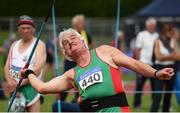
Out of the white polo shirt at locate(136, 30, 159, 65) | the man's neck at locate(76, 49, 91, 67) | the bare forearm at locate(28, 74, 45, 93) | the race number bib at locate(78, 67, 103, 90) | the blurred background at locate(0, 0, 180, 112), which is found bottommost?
the blurred background at locate(0, 0, 180, 112)

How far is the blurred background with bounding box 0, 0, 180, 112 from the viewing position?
1548 centimetres

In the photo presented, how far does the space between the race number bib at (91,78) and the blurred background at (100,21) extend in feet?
6.75

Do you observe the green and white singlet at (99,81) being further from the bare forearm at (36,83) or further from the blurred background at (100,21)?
the blurred background at (100,21)

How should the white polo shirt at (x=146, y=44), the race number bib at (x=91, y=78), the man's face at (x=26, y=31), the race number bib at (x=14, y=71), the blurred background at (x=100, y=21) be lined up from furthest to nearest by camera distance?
1. the blurred background at (x=100, y=21)
2. the white polo shirt at (x=146, y=44)
3. the man's face at (x=26, y=31)
4. the race number bib at (x=14, y=71)
5. the race number bib at (x=91, y=78)

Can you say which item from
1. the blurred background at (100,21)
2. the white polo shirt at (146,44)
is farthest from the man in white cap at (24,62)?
the white polo shirt at (146,44)

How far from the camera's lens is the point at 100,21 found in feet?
113

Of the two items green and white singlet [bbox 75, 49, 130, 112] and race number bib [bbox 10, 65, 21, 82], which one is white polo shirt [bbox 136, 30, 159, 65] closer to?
race number bib [bbox 10, 65, 21, 82]

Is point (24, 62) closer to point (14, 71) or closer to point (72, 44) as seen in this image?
point (14, 71)

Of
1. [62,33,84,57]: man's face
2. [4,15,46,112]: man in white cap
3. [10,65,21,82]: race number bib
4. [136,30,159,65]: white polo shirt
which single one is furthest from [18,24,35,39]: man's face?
[136,30,159,65]: white polo shirt

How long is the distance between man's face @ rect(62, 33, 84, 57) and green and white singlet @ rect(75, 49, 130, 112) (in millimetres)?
192

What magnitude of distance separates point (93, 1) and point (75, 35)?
1646 inches

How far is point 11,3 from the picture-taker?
45.8m

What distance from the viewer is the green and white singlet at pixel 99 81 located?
6219mm

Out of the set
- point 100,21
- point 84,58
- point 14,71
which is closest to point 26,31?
point 14,71
